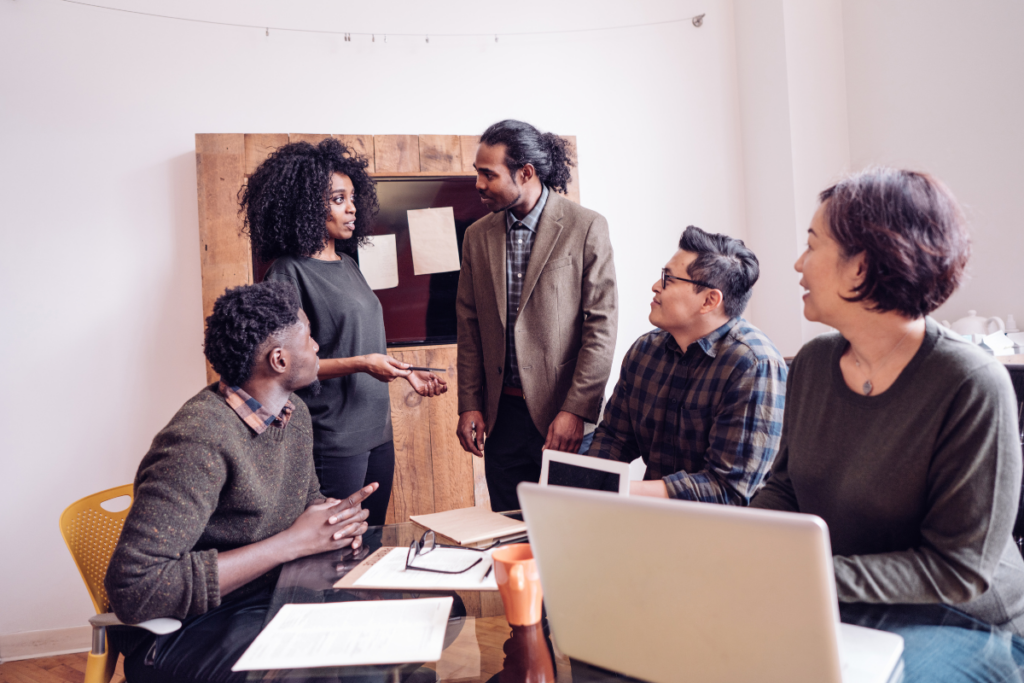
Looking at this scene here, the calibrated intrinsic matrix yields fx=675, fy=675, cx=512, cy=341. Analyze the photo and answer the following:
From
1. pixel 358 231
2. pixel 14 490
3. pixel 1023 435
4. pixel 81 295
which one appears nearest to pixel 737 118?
pixel 358 231

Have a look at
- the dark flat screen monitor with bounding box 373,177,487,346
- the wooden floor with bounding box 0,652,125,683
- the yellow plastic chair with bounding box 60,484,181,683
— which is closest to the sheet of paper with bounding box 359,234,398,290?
the dark flat screen monitor with bounding box 373,177,487,346

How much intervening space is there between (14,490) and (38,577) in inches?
14.0

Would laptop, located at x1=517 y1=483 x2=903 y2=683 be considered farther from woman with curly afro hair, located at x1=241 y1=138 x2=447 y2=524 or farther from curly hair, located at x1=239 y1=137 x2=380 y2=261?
curly hair, located at x1=239 y1=137 x2=380 y2=261

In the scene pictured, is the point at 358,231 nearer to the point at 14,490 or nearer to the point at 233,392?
the point at 233,392

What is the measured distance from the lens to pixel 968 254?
1.05 metres

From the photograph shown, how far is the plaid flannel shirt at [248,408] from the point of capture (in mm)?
1355

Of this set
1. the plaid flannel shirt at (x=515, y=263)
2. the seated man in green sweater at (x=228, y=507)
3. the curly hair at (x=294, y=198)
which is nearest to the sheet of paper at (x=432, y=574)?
the seated man in green sweater at (x=228, y=507)

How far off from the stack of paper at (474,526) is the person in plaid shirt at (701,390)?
27 centimetres

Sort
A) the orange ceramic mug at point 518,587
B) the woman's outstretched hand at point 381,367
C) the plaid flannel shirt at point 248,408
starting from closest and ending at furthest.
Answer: the orange ceramic mug at point 518,587
the plaid flannel shirt at point 248,408
the woman's outstretched hand at point 381,367

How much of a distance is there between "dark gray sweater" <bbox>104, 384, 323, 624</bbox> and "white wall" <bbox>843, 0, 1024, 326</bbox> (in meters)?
2.55

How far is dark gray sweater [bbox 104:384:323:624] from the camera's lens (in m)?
1.08

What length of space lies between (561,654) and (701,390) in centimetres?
83

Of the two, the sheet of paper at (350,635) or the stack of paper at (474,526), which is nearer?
the sheet of paper at (350,635)

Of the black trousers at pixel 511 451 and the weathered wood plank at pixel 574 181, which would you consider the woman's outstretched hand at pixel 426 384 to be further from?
the weathered wood plank at pixel 574 181
